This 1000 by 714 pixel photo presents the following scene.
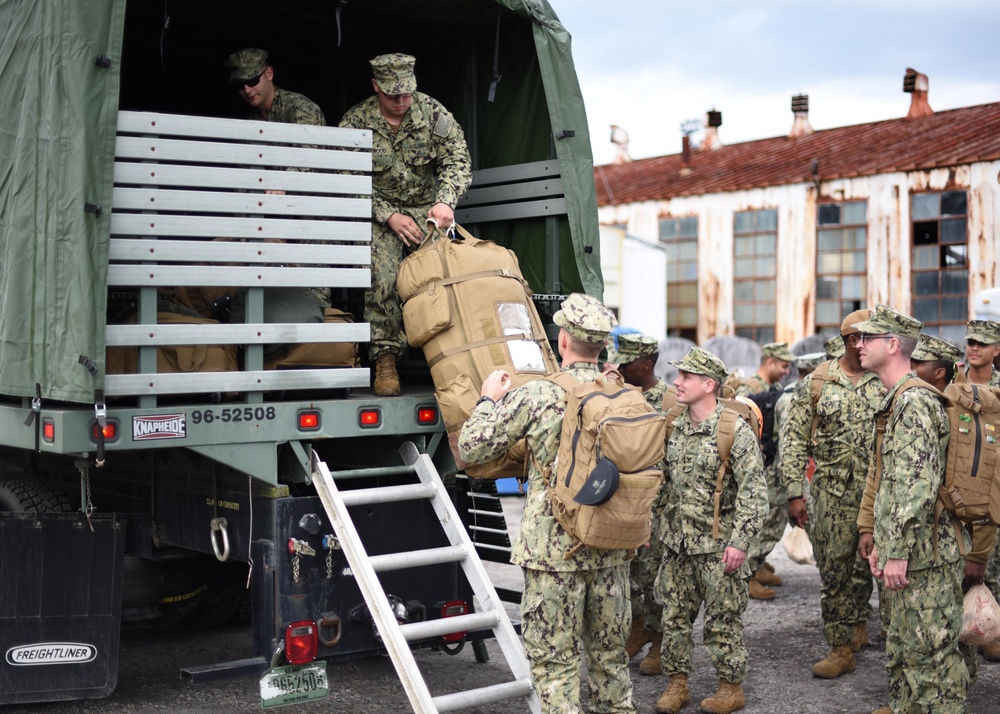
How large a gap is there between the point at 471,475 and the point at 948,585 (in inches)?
77.0

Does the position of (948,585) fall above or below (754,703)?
above

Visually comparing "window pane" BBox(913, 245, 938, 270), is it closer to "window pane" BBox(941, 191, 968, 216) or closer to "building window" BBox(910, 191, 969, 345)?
"building window" BBox(910, 191, 969, 345)

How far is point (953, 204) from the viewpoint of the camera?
1717cm

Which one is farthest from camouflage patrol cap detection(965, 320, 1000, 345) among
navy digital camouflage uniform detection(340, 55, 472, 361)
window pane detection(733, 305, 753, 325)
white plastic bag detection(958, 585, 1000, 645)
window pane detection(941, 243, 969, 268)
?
window pane detection(733, 305, 753, 325)

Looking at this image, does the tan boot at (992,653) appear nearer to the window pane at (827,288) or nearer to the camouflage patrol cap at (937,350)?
the camouflage patrol cap at (937,350)

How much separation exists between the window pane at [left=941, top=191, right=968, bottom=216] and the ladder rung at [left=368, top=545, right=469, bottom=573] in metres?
14.7

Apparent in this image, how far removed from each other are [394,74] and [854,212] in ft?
47.8

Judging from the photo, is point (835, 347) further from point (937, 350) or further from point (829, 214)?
point (829, 214)

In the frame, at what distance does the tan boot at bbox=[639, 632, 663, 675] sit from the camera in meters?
5.87

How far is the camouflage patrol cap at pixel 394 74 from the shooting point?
205 inches

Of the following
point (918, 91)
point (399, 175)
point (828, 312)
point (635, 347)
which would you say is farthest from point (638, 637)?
point (918, 91)

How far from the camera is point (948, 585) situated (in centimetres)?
452

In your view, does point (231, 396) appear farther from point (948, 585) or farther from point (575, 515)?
point (948, 585)

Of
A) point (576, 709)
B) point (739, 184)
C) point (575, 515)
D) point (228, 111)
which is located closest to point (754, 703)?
point (576, 709)
